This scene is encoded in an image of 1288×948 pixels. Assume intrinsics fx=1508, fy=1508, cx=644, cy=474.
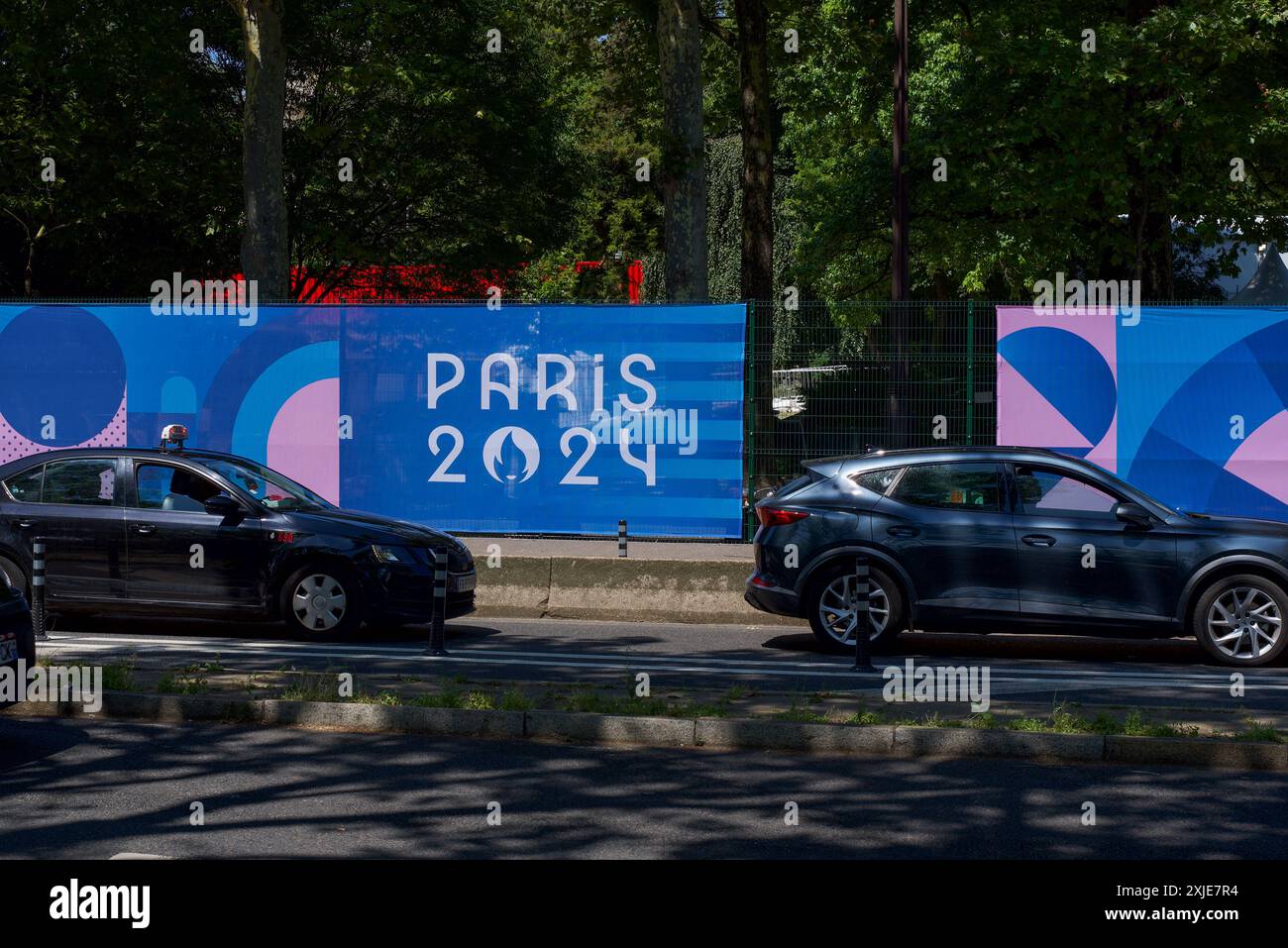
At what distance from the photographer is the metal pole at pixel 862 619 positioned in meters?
10.6

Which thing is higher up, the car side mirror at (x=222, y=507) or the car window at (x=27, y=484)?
the car window at (x=27, y=484)

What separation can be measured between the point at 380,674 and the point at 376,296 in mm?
29113

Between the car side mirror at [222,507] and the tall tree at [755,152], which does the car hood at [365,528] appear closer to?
the car side mirror at [222,507]

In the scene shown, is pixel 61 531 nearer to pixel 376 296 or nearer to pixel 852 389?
pixel 852 389

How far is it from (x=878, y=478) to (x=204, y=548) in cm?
546

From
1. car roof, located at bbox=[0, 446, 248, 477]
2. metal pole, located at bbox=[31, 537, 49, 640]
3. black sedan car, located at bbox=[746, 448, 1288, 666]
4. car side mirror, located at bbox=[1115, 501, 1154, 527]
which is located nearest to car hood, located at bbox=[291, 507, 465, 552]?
car roof, located at bbox=[0, 446, 248, 477]

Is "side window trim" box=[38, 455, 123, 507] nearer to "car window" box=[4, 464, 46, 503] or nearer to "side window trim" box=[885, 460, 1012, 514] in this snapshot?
"car window" box=[4, 464, 46, 503]

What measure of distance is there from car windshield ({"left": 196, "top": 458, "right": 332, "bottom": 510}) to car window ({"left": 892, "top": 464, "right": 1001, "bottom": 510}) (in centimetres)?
494

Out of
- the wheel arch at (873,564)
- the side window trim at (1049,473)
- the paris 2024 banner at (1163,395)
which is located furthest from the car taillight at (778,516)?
the paris 2024 banner at (1163,395)

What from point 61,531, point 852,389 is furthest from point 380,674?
point 852,389

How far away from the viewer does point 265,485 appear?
1298cm

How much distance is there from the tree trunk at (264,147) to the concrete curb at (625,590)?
700 centimetres

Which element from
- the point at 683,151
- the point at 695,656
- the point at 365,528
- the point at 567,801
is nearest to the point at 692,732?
the point at 567,801

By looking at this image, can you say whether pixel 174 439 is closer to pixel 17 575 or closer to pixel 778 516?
pixel 17 575
